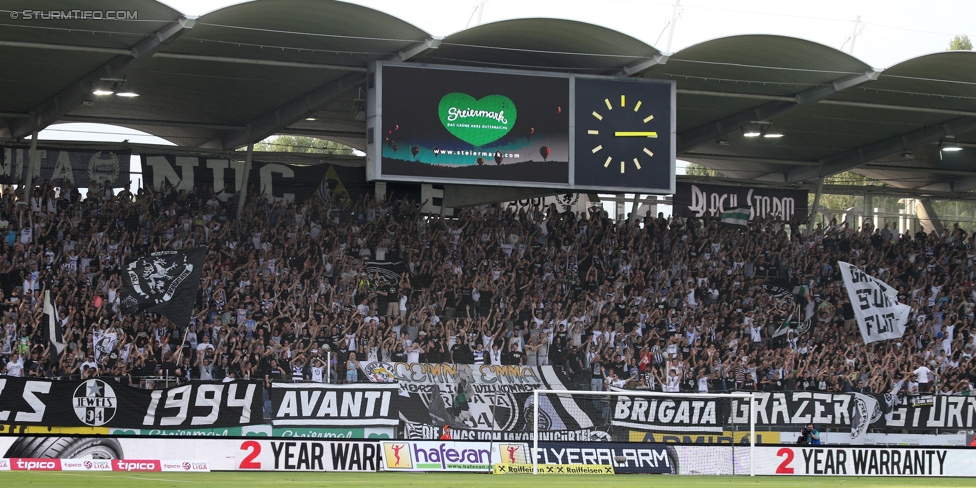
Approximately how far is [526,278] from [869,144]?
13382mm

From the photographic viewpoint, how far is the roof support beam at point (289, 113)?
2875 centimetres

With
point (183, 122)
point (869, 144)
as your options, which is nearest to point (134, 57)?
point (183, 122)

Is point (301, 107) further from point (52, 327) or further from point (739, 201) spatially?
point (739, 201)

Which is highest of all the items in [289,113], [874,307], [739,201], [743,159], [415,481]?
[289,113]

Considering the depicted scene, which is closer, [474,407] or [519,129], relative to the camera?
[474,407]

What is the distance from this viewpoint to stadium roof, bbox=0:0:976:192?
82.3 ft

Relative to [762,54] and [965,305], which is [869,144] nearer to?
[965,305]

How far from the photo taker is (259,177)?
35250 mm

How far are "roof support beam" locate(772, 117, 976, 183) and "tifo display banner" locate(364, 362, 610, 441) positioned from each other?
1571 centimetres

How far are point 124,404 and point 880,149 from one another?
998 inches

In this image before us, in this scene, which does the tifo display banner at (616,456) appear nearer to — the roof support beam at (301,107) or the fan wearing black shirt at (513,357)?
the fan wearing black shirt at (513,357)

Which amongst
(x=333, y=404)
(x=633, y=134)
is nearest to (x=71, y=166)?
(x=333, y=404)

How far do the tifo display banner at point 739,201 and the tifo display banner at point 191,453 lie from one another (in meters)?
20.7

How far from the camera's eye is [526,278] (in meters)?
32.4
